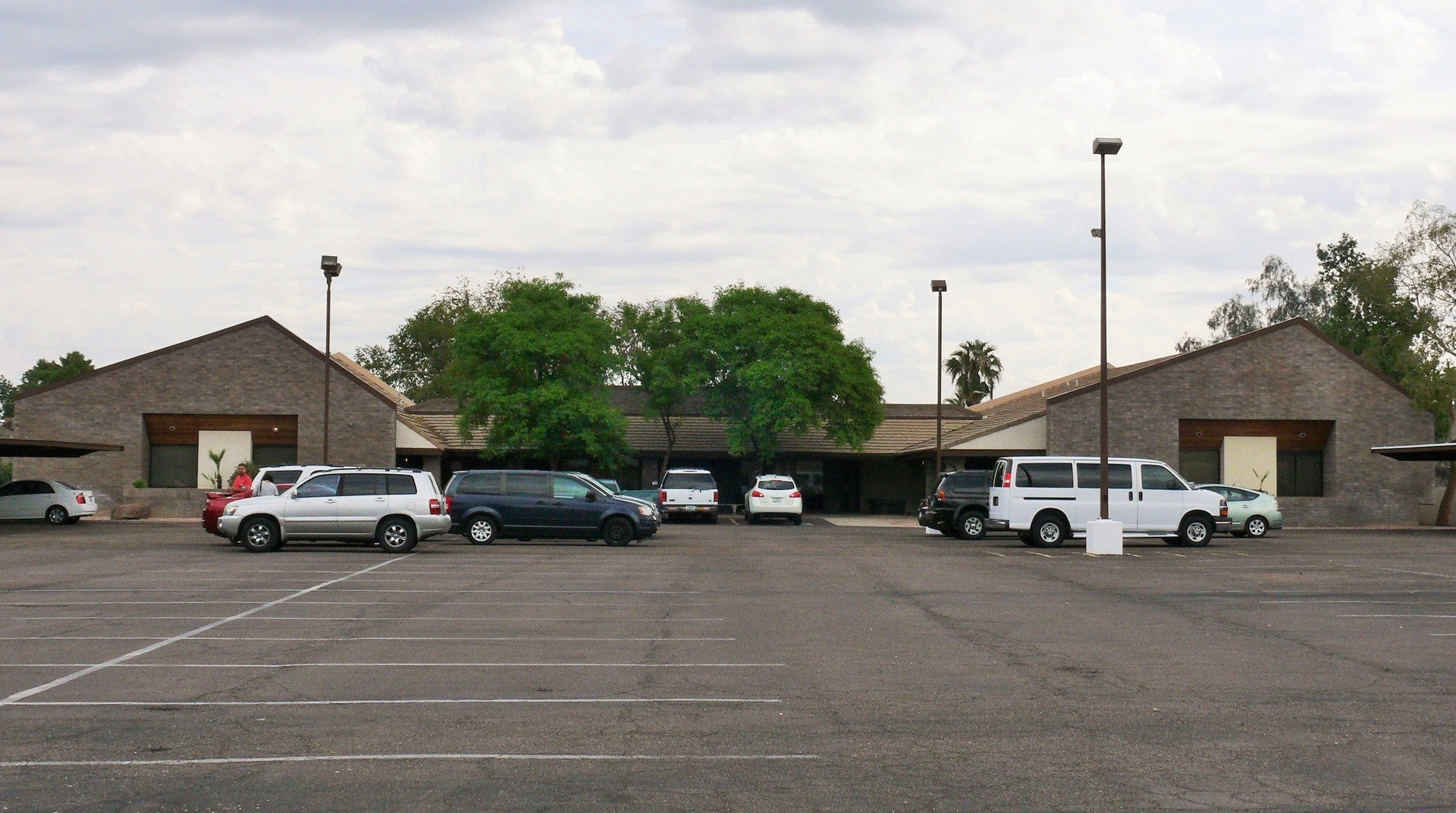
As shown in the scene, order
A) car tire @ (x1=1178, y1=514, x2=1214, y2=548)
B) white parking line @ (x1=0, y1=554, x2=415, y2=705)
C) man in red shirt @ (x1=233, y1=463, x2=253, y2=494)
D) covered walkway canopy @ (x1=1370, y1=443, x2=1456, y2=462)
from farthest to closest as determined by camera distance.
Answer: covered walkway canopy @ (x1=1370, y1=443, x2=1456, y2=462), man in red shirt @ (x1=233, y1=463, x2=253, y2=494), car tire @ (x1=1178, y1=514, x2=1214, y2=548), white parking line @ (x1=0, y1=554, x2=415, y2=705)

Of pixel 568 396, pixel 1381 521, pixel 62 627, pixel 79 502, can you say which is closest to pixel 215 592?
pixel 62 627

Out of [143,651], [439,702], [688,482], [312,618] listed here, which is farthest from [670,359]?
[439,702]

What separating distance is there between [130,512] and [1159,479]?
32571 millimetres

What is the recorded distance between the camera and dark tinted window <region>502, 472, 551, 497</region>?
2970cm

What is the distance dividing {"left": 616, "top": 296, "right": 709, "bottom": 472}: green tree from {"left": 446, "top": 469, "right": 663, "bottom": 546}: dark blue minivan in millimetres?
22131

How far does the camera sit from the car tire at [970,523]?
34406mm

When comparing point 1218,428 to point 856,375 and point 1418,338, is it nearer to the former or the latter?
point 1418,338

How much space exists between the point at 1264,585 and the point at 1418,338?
35.8 meters

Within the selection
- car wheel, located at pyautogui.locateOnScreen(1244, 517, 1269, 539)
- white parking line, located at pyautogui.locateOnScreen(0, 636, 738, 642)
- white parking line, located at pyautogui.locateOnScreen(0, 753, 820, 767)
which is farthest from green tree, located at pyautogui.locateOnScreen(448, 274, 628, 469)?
white parking line, located at pyautogui.locateOnScreen(0, 753, 820, 767)

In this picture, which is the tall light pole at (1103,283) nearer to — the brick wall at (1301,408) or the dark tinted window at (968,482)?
the dark tinted window at (968,482)

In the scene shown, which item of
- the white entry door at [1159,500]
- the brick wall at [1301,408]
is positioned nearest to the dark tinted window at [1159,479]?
the white entry door at [1159,500]

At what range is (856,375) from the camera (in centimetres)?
5334

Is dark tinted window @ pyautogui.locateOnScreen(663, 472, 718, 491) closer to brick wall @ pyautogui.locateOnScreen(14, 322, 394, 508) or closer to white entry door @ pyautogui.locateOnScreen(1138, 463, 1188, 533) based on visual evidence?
brick wall @ pyautogui.locateOnScreen(14, 322, 394, 508)

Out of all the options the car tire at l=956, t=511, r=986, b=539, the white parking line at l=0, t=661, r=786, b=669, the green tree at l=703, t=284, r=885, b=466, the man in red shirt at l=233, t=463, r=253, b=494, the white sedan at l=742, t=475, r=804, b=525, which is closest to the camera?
the white parking line at l=0, t=661, r=786, b=669
